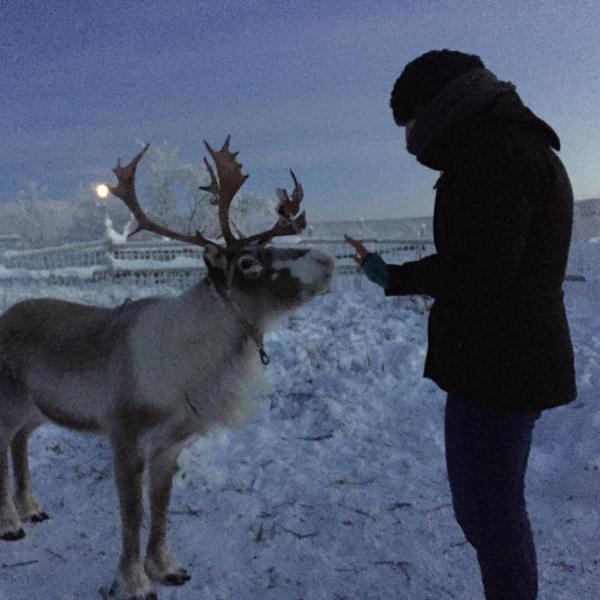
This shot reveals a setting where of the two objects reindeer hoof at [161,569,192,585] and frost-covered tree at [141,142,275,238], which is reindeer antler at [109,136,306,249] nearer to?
reindeer hoof at [161,569,192,585]

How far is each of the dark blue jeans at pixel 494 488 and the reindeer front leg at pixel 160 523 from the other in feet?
5.77

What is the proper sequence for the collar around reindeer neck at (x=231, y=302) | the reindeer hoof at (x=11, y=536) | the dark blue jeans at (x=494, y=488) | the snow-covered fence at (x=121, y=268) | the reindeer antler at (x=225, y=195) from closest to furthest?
the dark blue jeans at (x=494, y=488) → the collar around reindeer neck at (x=231, y=302) → the reindeer antler at (x=225, y=195) → the reindeer hoof at (x=11, y=536) → the snow-covered fence at (x=121, y=268)

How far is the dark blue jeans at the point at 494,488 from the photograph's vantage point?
2025 mm

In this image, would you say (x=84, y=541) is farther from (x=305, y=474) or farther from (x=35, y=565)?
(x=305, y=474)

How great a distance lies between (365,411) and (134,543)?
9.58ft

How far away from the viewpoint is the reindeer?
3.18 metres

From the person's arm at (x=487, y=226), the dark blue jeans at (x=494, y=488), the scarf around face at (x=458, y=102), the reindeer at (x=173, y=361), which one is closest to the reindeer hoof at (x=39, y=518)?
the reindeer at (x=173, y=361)

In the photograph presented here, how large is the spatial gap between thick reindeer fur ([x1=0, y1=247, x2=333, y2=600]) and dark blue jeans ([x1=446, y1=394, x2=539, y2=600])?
4.35 feet

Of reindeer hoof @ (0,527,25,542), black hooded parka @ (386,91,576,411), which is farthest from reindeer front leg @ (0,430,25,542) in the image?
black hooded parka @ (386,91,576,411)

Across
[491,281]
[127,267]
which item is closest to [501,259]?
[491,281]

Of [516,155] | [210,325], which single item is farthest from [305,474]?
[516,155]

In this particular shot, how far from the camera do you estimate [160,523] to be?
3.37 metres

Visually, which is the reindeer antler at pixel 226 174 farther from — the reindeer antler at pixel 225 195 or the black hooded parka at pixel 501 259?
the black hooded parka at pixel 501 259

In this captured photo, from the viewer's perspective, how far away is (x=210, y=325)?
325 cm
